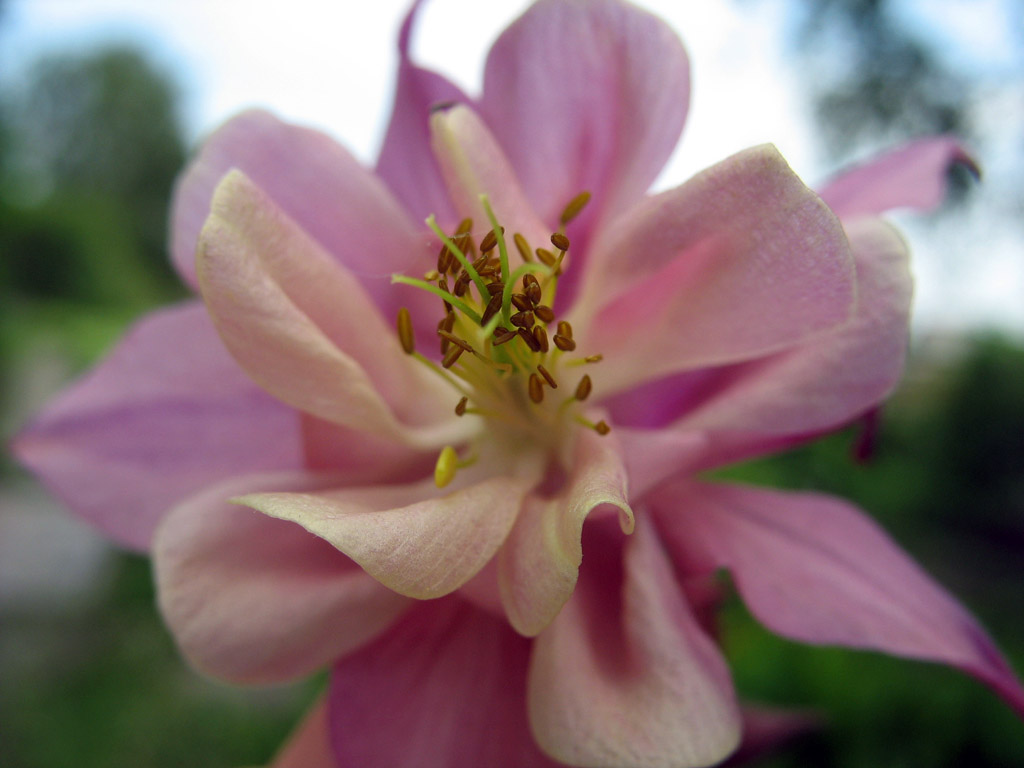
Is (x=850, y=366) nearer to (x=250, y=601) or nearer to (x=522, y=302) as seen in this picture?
(x=522, y=302)

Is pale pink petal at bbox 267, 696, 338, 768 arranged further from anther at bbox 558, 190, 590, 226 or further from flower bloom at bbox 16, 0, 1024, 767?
anther at bbox 558, 190, 590, 226

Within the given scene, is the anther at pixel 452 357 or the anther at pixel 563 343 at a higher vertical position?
the anther at pixel 452 357

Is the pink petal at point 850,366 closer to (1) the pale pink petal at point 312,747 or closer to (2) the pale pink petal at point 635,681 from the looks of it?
(2) the pale pink petal at point 635,681

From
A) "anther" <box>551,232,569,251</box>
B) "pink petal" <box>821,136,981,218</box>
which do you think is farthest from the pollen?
"pink petal" <box>821,136,981,218</box>

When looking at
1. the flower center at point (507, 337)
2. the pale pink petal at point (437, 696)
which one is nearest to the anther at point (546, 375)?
the flower center at point (507, 337)

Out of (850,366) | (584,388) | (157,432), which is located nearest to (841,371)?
(850,366)

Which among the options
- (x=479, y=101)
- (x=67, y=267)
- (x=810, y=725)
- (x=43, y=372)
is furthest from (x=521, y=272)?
(x=67, y=267)
